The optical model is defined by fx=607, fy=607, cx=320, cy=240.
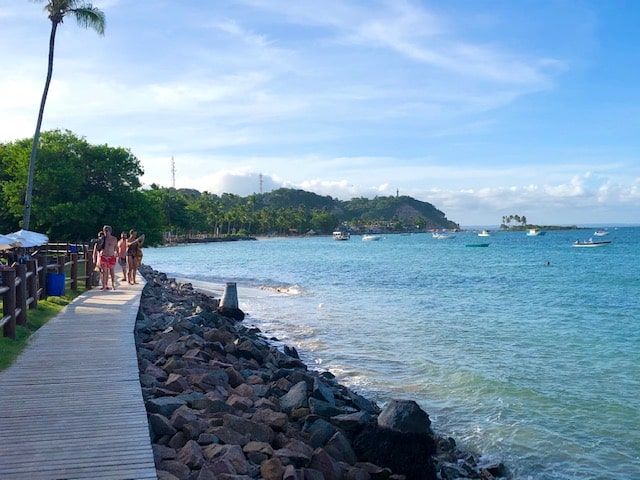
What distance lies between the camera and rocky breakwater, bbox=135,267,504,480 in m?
6.30

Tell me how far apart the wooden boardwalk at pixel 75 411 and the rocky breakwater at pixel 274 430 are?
39 centimetres

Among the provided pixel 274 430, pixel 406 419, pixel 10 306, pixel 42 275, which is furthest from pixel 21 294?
pixel 406 419

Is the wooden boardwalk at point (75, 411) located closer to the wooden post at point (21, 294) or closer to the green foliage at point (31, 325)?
the green foliage at point (31, 325)

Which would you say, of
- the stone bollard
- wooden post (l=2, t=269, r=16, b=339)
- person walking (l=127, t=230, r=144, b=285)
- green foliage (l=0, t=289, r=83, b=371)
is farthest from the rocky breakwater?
the stone bollard

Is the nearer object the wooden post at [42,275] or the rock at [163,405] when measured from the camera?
the rock at [163,405]

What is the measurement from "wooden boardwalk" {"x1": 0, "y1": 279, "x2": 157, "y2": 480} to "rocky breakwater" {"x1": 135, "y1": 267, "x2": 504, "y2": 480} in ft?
1.27

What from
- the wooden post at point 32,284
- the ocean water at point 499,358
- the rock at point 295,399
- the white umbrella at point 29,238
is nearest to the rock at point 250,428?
the rock at point 295,399

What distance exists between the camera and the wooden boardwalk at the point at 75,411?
5.07 m

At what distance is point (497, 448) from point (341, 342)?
8.29 metres

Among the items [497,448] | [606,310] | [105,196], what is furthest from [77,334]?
[105,196]

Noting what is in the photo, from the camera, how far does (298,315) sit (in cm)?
2264

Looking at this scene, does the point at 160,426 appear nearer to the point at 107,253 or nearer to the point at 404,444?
the point at 404,444

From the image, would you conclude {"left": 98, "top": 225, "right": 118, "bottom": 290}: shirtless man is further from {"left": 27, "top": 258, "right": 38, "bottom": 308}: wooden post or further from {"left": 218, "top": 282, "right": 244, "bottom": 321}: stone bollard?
{"left": 218, "top": 282, "right": 244, "bottom": 321}: stone bollard

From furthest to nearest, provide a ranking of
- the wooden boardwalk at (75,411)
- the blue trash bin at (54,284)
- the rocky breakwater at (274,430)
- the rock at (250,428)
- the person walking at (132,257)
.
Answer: the person walking at (132,257) → the blue trash bin at (54,284) → the rock at (250,428) → the rocky breakwater at (274,430) → the wooden boardwalk at (75,411)
